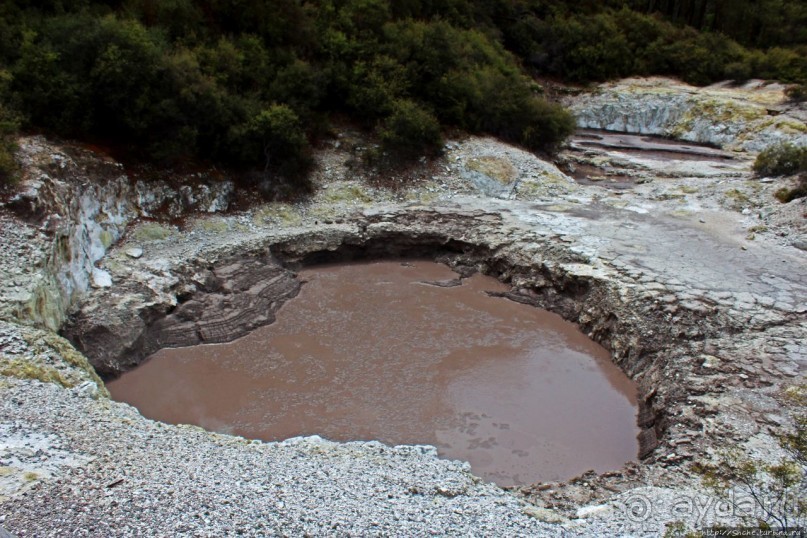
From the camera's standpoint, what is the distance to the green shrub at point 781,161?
794 inches

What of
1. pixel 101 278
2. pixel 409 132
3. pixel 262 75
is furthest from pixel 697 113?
pixel 101 278

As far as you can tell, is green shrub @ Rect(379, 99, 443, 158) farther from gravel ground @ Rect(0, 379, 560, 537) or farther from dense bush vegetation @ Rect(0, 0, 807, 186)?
gravel ground @ Rect(0, 379, 560, 537)

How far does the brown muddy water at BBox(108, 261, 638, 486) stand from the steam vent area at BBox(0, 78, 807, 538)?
60mm

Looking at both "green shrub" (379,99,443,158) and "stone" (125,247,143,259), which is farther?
"green shrub" (379,99,443,158)

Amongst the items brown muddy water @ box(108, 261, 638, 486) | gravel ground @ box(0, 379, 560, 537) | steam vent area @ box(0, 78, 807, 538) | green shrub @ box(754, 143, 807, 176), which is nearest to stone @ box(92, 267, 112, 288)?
steam vent area @ box(0, 78, 807, 538)

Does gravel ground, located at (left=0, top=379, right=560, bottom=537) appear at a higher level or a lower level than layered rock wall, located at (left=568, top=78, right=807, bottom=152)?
lower

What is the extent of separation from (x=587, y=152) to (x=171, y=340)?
2111 cm

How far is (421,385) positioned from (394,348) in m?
1.55

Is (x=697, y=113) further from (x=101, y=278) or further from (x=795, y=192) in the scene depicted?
(x=101, y=278)

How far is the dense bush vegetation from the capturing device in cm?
1622

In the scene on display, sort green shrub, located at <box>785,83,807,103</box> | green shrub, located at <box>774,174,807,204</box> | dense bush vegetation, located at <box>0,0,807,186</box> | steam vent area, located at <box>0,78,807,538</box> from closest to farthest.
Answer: steam vent area, located at <box>0,78,807,538</box>, dense bush vegetation, located at <box>0,0,807,186</box>, green shrub, located at <box>774,174,807,204</box>, green shrub, located at <box>785,83,807,103</box>

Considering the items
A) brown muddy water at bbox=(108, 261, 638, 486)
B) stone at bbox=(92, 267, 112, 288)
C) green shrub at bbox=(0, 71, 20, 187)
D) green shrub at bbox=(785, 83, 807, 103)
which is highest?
green shrub at bbox=(785, 83, 807, 103)

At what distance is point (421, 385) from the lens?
1180 centimetres

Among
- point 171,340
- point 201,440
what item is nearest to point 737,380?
point 201,440
